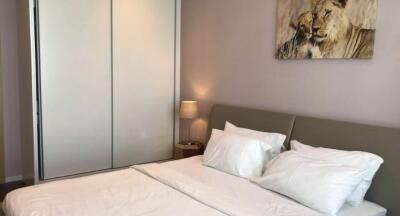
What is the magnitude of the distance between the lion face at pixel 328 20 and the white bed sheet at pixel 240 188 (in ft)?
3.99

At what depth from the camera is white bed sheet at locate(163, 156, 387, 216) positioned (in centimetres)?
213

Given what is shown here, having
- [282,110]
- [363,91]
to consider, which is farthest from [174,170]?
[363,91]

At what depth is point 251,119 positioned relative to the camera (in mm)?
3137

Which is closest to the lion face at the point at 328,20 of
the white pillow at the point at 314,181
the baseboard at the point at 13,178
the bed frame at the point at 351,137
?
the bed frame at the point at 351,137

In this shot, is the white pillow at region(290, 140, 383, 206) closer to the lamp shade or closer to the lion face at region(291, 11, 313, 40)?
the lion face at region(291, 11, 313, 40)

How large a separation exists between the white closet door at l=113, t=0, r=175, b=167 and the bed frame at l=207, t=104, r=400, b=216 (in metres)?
1.29

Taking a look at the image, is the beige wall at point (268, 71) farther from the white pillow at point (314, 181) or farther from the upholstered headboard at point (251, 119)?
the white pillow at point (314, 181)

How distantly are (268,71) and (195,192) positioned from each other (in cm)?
140

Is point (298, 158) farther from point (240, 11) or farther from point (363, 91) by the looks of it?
point (240, 11)

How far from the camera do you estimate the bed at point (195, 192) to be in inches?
79.0

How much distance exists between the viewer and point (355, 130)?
2.40 meters

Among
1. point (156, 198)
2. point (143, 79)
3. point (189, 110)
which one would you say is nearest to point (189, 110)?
point (189, 110)

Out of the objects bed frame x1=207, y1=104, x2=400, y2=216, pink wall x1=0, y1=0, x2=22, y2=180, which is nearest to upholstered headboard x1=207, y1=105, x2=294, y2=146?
bed frame x1=207, y1=104, x2=400, y2=216

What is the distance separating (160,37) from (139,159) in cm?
144
